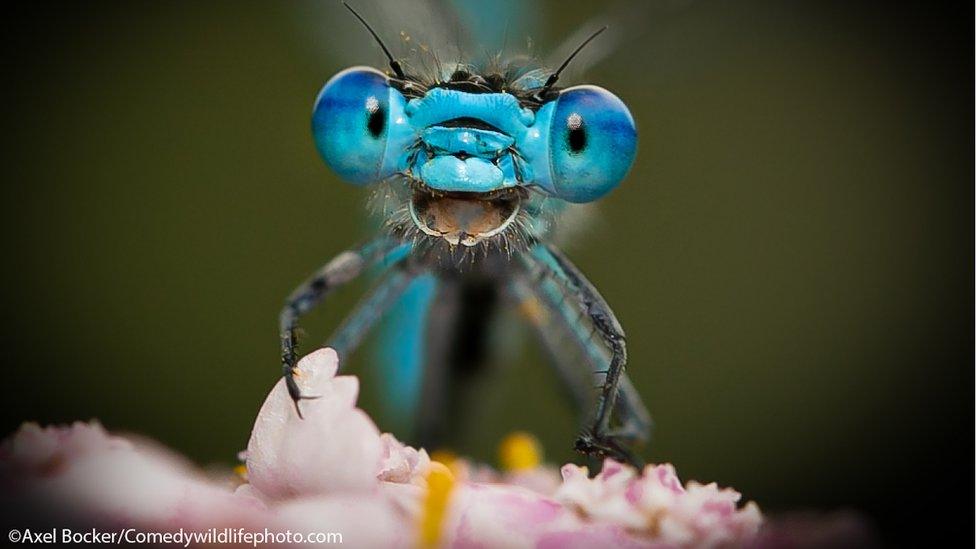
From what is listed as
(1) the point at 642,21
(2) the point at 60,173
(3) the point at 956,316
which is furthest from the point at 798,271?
(2) the point at 60,173

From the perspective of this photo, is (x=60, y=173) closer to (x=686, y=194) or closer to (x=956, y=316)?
(x=686, y=194)

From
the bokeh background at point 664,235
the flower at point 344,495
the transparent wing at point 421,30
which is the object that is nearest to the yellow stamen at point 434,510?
the flower at point 344,495

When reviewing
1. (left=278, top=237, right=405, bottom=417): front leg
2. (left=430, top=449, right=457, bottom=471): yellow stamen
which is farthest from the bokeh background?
(left=278, top=237, right=405, bottom=417): front leg

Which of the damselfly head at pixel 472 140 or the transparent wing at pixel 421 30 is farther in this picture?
the transparent wing at pixel 421 30

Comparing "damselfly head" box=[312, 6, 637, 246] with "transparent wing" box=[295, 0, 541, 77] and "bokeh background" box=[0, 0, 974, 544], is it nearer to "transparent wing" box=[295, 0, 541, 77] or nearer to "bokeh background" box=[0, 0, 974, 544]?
"transparent wing" box=[295, 0, 541, 77]

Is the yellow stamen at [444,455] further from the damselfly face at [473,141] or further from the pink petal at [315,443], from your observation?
the pink petal at [315,443]

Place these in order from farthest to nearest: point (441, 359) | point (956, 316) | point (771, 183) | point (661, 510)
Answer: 1. point (771, 183)
2. point (956, 316)
3. point (441, 359)
4. point (661, 510)

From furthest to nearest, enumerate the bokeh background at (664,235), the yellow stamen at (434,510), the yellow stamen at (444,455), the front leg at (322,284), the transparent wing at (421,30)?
the bokeh background at (664,235)
the yellow stamen at (444,455)
the transparent wing at (421,30)
the front leg at (322,284)
the yellow stamen at (434,510)

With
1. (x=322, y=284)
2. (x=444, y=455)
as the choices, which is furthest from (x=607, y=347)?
(x=444, y=455)
